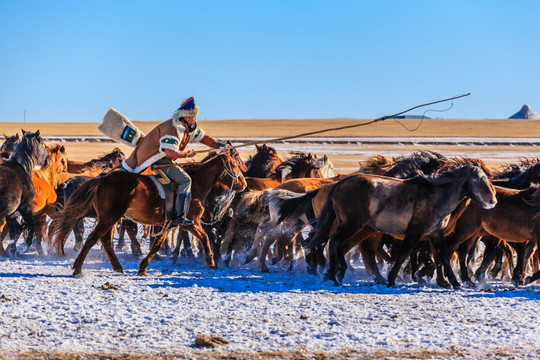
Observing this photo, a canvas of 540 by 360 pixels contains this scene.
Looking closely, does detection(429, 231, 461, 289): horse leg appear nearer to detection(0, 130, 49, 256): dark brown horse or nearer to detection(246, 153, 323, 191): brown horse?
detection(246, 153, 323, 191): brown horse

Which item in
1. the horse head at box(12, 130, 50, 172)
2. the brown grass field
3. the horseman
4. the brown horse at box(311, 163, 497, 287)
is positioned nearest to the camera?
the brown horse at box(311, 163, 497, 287)

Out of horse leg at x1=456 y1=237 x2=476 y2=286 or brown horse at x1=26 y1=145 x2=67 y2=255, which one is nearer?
horse leg at x1=456 y1=237 x2=476 y2=286

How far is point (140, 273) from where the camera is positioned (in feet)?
38.7

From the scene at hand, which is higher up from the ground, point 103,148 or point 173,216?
point 103,148

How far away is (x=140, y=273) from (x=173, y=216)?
88 centimetres

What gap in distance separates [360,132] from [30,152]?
5611cm

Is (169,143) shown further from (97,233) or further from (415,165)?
(415,165)

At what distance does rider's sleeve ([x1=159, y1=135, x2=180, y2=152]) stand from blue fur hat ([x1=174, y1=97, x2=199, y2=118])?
407 millimetres

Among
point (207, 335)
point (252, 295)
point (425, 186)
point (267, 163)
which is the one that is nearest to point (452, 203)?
point (425, 186)

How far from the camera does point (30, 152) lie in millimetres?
14211

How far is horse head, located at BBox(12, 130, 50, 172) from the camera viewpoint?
46.3 feet

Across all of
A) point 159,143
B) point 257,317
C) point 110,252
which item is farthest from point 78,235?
point 257,317

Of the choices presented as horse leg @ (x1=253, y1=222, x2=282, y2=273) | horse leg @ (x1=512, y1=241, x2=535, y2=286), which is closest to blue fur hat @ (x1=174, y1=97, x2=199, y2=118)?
horse leg @ (x1=253, y1=222, x2=282, y2=273)

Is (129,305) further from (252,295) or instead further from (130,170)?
(130,170)
